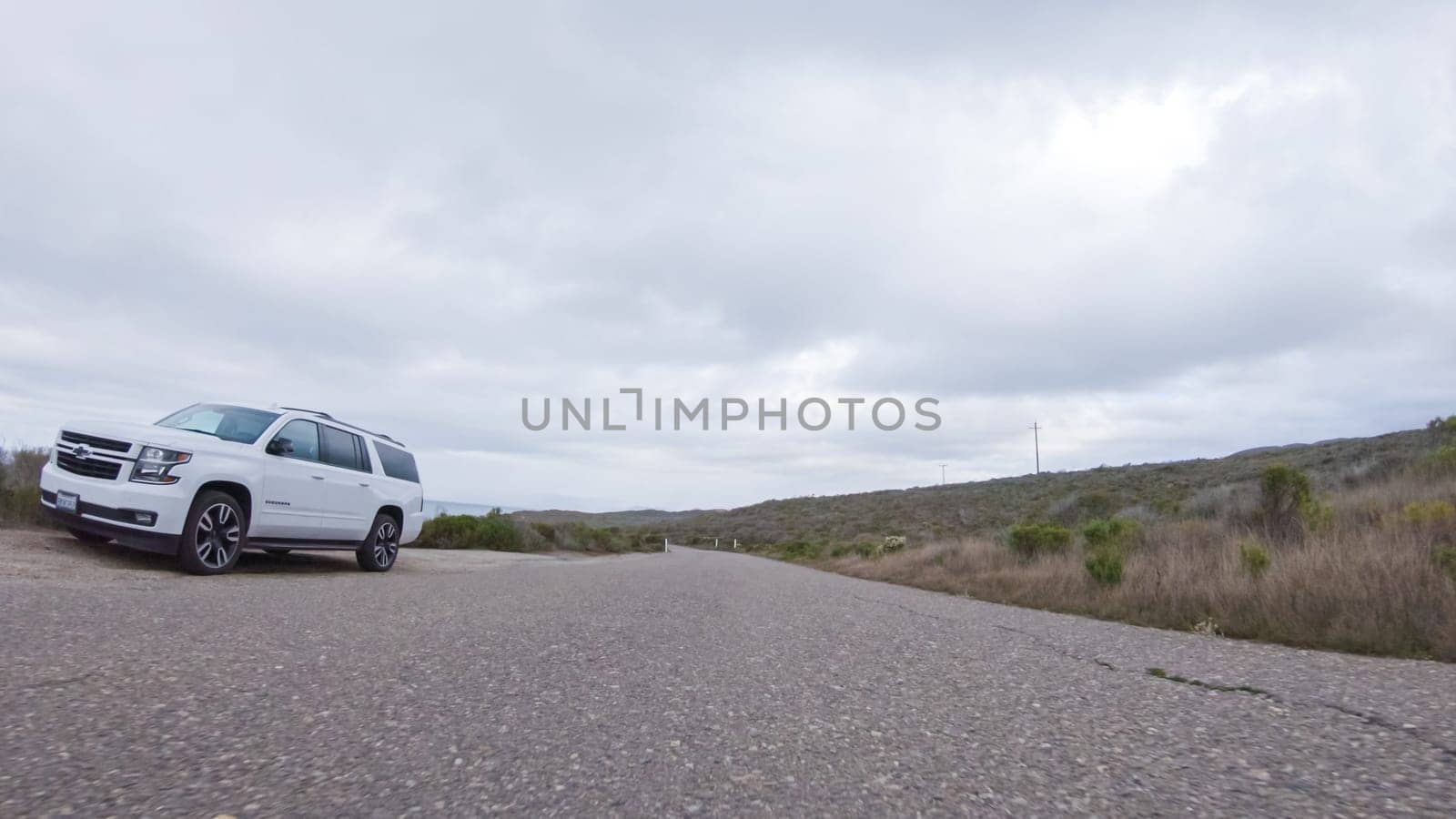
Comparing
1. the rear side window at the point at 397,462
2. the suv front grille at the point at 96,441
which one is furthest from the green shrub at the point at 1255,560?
the suv front grille at the point at 96,441

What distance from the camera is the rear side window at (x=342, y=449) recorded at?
34.7ft

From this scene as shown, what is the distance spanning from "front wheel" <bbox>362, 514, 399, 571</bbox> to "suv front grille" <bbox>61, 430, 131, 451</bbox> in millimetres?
3539

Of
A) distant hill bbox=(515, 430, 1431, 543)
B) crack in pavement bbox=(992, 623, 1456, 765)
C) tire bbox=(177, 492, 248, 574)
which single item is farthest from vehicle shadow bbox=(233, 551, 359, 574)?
distant hill bbox=(515, 430, 1431, 543)

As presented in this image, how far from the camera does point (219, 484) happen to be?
874cm

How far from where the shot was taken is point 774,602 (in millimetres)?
9172

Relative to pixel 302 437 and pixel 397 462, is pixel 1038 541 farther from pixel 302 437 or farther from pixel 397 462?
pixel 302 437

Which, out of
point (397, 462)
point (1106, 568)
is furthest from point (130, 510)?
point (1106, 568)

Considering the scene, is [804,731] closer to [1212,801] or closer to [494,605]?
[1212,801]

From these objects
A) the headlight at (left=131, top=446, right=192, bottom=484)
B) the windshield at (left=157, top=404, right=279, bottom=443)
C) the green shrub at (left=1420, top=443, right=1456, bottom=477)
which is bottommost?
the headlight at (left=131, top=446, right=192, bottom=484)

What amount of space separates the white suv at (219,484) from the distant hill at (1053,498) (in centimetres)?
1587

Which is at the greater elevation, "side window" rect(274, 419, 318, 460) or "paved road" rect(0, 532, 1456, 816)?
"side window" rect(274, 419, 318, 460)

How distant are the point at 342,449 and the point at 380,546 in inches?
65.5

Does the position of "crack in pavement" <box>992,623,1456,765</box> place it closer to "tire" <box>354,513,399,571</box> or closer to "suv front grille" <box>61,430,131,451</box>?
"suv front grille" <box>61,430,131,451</box>

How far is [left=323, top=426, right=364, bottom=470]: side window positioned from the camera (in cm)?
1059
